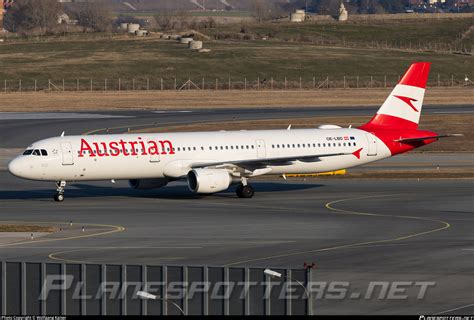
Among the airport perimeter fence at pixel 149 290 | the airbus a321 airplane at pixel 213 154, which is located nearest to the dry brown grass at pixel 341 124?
the airbus a321 airplane at pixel 213 154

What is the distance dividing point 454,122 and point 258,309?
3330 inches

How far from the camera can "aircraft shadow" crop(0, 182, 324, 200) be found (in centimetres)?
6838

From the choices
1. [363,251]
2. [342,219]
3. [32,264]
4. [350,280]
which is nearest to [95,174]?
[342,219]

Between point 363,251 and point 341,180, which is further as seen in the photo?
point 341,180

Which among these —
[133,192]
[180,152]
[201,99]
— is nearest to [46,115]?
[201,99]

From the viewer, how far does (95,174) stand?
211ft

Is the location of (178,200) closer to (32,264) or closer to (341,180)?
(341,180)

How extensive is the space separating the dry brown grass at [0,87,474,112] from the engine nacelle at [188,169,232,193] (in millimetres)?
71282

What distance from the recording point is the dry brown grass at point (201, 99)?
139m

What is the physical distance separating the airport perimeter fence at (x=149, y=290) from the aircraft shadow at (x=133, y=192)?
36.1 m

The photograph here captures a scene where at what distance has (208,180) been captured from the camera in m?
63.9

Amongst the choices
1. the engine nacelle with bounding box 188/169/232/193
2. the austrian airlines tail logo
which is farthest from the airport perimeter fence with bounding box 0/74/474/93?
the engine nacelle with bounding box 188/169/232/193

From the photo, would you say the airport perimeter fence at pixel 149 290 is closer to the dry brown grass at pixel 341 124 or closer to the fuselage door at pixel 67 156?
the fuselage door at pixel 67 156

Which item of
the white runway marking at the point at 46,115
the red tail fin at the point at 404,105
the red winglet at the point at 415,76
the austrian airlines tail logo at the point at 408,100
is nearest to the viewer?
the red tail fin at the point at 404,105
